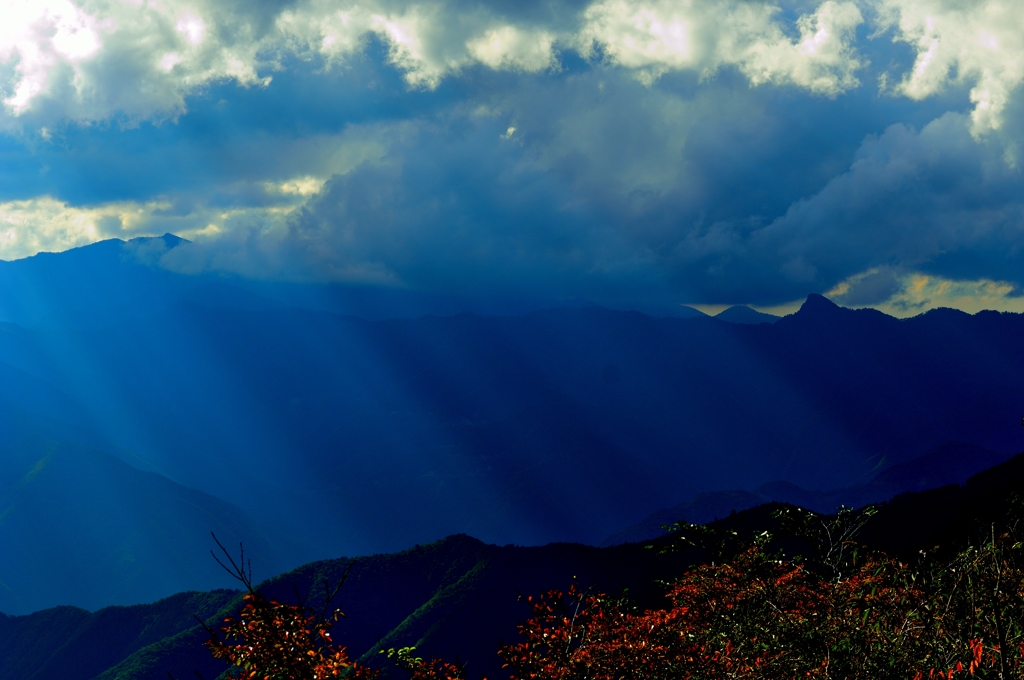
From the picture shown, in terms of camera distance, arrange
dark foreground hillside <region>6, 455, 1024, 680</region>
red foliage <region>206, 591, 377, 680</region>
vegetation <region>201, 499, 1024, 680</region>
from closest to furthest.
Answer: vegetation <region>201, 499, 1024, 680</region>
red foliage <region>206, 591, 377, 680</region>
dark foreground hillside <region>6, 455, 1024, 680</region>

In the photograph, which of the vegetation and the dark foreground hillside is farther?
the dark foreground hillside

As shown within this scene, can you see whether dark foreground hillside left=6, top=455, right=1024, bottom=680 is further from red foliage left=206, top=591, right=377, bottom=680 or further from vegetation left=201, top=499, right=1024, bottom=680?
red foliage left=206, top=591, right=377, bottom=680

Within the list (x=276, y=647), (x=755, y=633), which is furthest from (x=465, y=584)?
(x=276, y=647)

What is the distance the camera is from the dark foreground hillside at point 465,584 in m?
69.9

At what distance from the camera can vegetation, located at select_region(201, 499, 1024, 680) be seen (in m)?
10.1

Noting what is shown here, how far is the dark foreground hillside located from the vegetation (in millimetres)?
40143

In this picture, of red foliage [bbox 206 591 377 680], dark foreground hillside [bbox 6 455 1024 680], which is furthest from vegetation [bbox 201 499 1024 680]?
dark foreground hillside [bbox 6 455 1024 680]

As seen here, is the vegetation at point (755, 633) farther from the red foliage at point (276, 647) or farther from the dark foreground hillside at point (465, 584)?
the dark foreground hillside at point (465, 584)

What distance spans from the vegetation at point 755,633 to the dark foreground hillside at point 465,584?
40143 millimetres

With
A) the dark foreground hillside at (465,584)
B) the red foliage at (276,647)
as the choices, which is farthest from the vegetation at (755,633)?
the dark foreground hillside at (465,584)

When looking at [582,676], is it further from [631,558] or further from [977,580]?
[631,558]

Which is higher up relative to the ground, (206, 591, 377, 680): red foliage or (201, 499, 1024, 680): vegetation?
(206, 591, 377, 680): red foliage

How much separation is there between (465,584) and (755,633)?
13761 cm

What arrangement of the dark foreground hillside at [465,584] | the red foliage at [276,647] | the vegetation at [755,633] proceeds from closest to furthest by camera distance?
the vegetation at [755,633]
the red foliage at [276,647]
the dark foreground hillside at [465,584]
